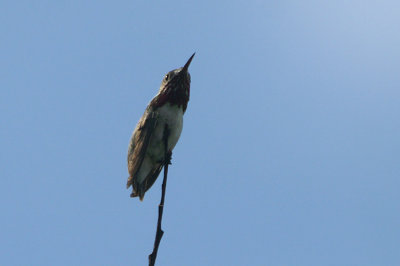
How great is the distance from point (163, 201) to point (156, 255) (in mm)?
717

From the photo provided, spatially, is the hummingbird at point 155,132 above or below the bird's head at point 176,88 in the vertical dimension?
below

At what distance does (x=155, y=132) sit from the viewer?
8.54 m

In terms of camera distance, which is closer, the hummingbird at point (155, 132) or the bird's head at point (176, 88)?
the hummingbird at point (155, 132)

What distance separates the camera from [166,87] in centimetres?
905

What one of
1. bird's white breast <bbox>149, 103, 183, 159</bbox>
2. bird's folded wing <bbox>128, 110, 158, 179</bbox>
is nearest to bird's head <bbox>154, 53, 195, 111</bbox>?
bird's white breast <bbox>149, 103, 183, 159</bbox>

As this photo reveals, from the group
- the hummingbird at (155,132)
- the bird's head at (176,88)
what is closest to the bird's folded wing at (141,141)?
the hummingbird at (155,132)

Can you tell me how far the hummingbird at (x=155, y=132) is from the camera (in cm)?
852

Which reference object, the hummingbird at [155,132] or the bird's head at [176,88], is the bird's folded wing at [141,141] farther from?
the bird's head at [176,88]

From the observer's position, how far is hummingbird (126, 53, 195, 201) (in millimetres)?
8516

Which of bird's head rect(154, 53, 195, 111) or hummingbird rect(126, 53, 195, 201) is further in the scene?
bird's head rect(154, 53, 195, 111)

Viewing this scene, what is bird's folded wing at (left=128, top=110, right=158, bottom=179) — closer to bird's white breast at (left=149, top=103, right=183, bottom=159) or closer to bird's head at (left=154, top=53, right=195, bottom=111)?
bird's white breast at (left=149, top=103, right=183, bottom=159)

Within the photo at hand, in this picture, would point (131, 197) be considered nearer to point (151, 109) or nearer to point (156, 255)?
point (151, 109)

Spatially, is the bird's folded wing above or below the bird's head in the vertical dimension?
below

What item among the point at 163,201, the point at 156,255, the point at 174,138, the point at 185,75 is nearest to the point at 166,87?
the point at 185,75
